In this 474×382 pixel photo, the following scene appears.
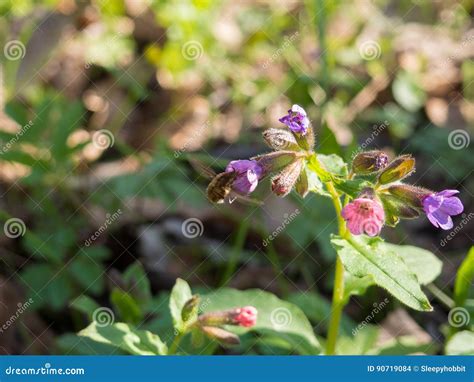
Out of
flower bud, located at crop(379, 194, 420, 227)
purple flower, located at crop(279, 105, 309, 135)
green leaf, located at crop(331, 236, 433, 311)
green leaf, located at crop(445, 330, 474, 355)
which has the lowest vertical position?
green leaf, located at crop(445, 330, 474, 355)

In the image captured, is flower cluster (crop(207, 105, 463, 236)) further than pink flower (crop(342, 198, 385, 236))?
Yes

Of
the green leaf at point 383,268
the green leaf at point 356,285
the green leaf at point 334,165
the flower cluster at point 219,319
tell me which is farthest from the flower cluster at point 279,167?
the green leaf at point 356,285

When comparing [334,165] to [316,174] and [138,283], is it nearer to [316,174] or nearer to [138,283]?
[316,174]

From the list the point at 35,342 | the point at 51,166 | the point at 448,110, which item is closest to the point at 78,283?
the point at 35,342

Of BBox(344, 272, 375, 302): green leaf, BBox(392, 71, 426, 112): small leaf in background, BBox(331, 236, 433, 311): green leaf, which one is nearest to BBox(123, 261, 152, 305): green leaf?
BBox(344, 272, 375, 302): green leaf

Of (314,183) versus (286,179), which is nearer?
(286,179)

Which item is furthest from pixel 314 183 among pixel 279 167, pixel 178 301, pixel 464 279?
pixel 464 279

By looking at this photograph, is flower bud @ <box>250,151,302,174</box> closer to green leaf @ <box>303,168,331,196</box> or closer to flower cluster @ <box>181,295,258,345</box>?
green leaf @ <box>303,168,331,196</box>
